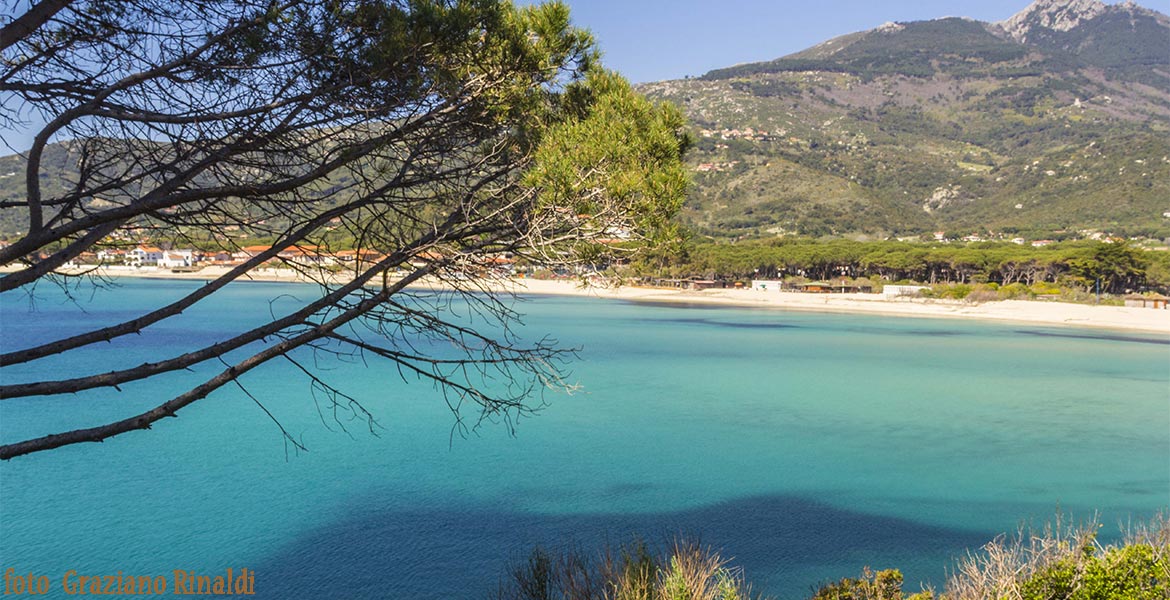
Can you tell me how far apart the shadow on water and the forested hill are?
35141mm

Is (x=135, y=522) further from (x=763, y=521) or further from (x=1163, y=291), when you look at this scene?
(x=1163, y=291)

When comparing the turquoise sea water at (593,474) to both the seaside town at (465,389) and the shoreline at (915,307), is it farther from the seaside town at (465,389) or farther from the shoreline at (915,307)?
the shoreline at (915,307)

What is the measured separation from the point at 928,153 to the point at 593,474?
143957 mm

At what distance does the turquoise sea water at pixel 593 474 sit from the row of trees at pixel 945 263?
1077 inches

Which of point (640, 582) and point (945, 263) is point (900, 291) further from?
point (640, 582)

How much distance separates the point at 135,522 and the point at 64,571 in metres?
1.67

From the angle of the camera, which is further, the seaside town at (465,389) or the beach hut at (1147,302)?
the beach hut at (1147,302)

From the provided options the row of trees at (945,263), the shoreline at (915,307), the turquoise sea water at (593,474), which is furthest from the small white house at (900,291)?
the turquoise sea water at (593,474)

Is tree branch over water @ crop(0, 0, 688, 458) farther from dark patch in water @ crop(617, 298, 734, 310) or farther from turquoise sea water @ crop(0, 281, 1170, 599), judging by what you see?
dark patch in water @ crop(617, 298, 734, 310)

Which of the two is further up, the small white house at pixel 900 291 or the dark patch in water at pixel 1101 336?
the small white house at pixel 900 291

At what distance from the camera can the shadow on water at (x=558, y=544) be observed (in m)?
8.06

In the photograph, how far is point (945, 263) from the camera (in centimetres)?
5659

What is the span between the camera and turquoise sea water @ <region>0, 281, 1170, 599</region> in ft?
29.6

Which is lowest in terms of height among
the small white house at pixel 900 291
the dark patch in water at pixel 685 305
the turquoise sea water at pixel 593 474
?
the turquoise sea water at pixel 593 474
